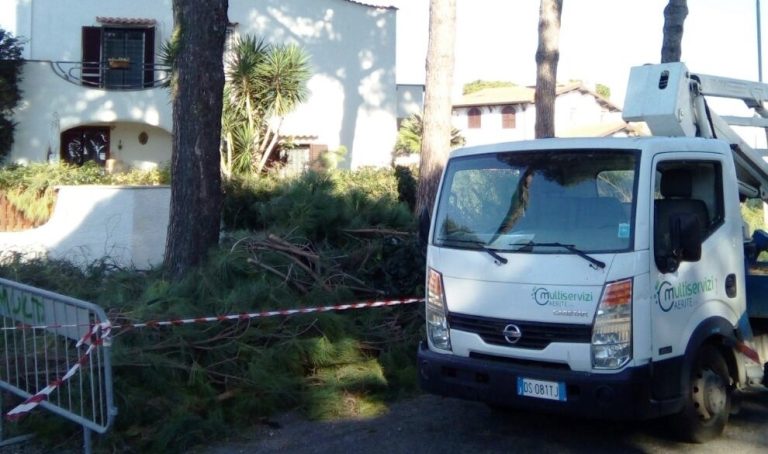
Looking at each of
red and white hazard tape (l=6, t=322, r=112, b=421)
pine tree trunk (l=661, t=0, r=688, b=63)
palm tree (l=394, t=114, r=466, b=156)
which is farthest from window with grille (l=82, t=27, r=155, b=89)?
red and white hazard tape (l=6, t=322, r=112, b=421)

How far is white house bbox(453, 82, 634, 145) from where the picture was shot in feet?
177

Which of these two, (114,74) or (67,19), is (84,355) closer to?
(114,74)

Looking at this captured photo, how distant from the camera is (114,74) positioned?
23.7 meters

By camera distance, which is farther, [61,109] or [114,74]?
[114,74]

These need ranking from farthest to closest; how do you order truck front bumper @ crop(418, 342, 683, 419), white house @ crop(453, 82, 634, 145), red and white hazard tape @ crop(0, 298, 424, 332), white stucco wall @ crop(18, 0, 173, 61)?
1. white house @ crop(453, 82, 634, 145)
2. white stucco wall @ crop(18, 0, 173, 61)
3. red and white hazard tape @ crop(0, 298, 424, 332)
4. truck front bumper @ crop(418, 342, 683, 419)

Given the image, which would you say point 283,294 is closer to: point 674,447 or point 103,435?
point 103,435

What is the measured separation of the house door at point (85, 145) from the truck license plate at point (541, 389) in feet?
65.7

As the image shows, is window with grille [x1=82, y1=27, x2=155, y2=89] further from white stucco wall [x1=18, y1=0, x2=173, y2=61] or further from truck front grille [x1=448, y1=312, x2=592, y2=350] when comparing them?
truck front grille [x1=448, y1=312, x2=592, y2=350]

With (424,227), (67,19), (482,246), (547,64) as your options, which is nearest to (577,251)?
(482,246)

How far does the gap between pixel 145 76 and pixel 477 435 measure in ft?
61.3

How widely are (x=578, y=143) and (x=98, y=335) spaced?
13.0 ft

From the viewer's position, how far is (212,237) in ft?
36.9

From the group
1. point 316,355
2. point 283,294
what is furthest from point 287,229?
point 316,355

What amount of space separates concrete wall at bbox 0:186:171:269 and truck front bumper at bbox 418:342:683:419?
972cm
